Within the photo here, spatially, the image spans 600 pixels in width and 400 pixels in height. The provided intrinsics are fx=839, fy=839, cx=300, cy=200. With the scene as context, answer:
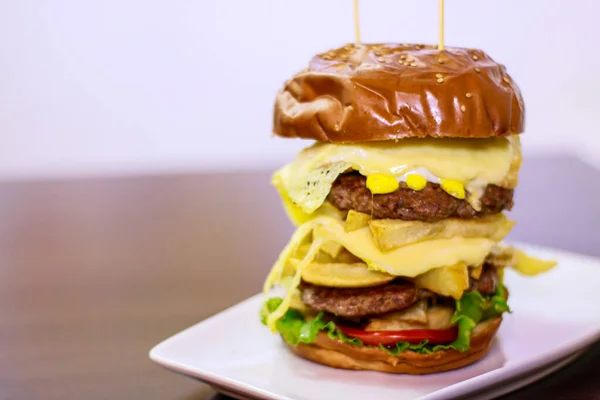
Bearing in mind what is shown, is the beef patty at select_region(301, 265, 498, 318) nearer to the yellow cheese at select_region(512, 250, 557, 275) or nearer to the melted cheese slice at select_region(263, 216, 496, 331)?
the melted cheese slice at select_region(263, 216, 496, 331)

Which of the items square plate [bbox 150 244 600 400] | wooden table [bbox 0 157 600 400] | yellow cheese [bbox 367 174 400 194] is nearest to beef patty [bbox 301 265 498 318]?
square plate [bbox 150 244 600 400]

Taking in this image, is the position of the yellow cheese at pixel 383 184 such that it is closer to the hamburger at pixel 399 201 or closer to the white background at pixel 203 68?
the hamburger at pixel 399 201

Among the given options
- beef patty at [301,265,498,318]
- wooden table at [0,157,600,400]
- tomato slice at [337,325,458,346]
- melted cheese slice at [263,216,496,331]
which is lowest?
wooden table at [0,157,600,400]

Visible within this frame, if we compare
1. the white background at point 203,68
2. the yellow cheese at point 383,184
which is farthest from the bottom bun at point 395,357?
the white background at point 203,68

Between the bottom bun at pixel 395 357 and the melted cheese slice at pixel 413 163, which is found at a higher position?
the melted cheese slice at pixel 413 163

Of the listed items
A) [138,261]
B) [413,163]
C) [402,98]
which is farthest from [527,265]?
[138,261]

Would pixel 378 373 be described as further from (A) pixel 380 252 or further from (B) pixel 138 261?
(B) pixel 138 261

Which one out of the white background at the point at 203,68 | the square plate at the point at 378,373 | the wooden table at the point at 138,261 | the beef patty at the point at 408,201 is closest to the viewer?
the square plate at the point at 378,373

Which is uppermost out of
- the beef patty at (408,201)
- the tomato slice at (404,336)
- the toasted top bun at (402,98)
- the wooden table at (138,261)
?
the toasted top bun at (402,98)
